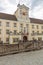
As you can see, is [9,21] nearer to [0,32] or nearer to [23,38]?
[0,32]

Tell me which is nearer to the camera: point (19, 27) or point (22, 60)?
point (22, 60)

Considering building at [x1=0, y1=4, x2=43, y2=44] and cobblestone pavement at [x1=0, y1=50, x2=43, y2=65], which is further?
building at [x1=0, y1=4, x2=43, y2=44]

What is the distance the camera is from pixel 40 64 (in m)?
10.7

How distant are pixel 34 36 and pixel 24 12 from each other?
8.85 metres

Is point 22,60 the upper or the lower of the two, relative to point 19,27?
lower

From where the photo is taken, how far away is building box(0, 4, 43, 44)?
34.0 meters

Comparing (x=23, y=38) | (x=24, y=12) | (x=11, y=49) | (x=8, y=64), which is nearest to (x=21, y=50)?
(x=11, y=49)

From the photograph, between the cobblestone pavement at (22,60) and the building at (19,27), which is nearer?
the cobblestone pavement at (22,60)

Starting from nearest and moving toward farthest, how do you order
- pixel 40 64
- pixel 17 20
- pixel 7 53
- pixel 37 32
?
1. pixel 40 64
2. pixel 7 53
3. pixel 17 20
4. pixel 37 32

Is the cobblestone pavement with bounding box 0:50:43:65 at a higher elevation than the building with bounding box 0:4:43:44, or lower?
lower

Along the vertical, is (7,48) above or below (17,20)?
below

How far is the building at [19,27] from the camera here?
3400 cm

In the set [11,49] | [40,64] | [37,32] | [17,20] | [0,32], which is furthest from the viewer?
[37,32]

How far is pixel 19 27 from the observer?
3700 cm
